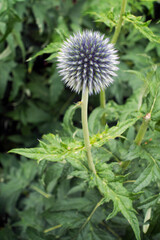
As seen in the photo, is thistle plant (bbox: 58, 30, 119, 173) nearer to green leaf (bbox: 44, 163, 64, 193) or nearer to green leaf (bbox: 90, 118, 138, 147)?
green leaf (bbox: 90, 118, 138, 147)

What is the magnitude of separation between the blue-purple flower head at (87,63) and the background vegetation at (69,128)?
12cm

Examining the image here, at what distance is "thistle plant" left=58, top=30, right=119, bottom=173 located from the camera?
1159mm

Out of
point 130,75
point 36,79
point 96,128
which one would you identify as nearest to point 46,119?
point 36,79

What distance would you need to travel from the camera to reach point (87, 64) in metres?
1.19

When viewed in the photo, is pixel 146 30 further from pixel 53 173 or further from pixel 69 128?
pixel 53 173

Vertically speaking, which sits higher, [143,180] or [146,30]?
[146,30]

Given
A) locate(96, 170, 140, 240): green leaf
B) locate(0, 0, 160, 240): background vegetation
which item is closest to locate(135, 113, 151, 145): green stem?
locate(0, 0, 160, 240): background vegetation

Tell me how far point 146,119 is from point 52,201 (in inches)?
49.3

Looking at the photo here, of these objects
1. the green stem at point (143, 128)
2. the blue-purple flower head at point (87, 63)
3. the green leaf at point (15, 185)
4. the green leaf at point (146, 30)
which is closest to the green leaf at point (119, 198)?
the green stem at point (143, 128)

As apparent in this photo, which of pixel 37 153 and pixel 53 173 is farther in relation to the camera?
pixel 53 173

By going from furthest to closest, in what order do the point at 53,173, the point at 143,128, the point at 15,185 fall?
the point at 15,185, the point at 53,173, the point at 143,128

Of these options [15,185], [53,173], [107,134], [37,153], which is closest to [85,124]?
[107,134]

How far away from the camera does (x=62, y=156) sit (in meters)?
0.99

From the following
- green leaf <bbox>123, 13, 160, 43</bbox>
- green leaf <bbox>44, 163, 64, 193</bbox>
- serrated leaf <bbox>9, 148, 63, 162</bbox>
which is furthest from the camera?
green leaf <bbox>44, 163, 64, 193</bbox>
